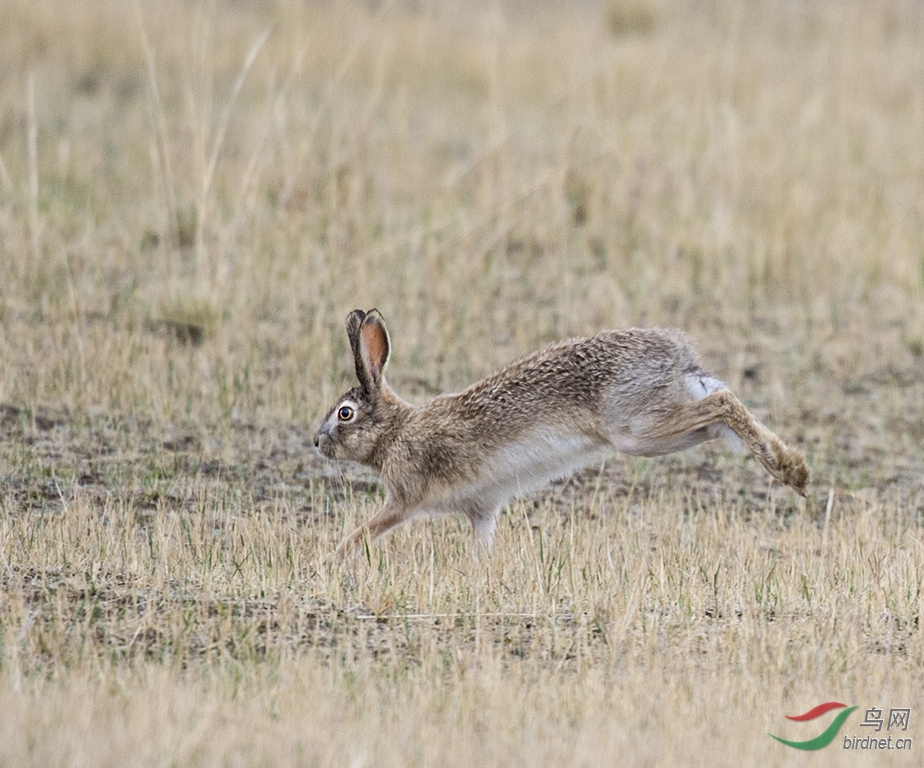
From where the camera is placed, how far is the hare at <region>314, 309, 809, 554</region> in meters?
6.49

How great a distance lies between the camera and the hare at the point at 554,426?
6.49m

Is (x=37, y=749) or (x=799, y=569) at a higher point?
(x=799, y=569)

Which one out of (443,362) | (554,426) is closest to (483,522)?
(554,426)

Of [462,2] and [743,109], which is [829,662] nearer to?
[743,109]

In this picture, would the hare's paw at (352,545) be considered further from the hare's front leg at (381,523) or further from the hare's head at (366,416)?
the hare's head at (366,416)

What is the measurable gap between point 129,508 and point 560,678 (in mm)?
2638

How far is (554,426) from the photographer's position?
659 centimetres

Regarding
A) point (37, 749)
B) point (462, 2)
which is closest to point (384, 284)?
point (37, 749)

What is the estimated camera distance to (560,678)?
5.12 meters

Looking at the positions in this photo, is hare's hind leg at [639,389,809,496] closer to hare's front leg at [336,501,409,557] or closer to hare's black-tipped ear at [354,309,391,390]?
hare's front leg at [336,501,409,557]

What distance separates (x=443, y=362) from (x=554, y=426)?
141 inches

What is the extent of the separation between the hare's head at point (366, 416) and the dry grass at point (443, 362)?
1.30ft

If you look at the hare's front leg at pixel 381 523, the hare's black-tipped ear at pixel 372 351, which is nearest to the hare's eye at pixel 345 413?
the hare's black-tipped ear at pixel 372 351

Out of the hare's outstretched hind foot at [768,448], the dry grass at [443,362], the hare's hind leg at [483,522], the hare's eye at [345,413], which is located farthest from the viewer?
the hare's eye at [345,413]
